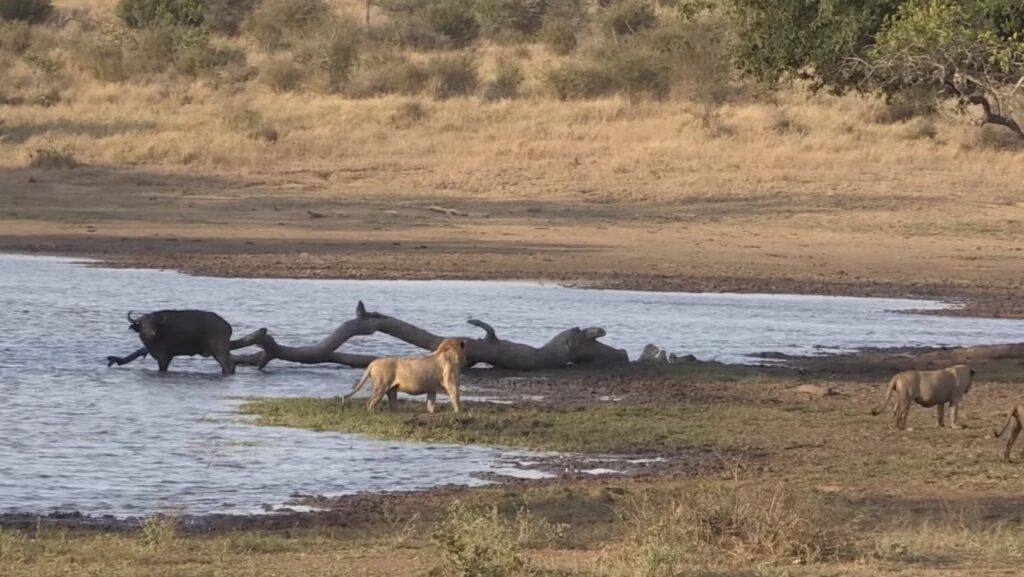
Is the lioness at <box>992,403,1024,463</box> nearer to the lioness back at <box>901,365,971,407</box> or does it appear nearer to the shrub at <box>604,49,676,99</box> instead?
the lioness back at <box>901,365,971,407</box>

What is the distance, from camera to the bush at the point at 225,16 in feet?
200

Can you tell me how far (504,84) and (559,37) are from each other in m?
10.8

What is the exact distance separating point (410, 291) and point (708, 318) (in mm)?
3906

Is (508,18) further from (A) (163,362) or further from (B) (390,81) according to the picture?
(A) (163,362)

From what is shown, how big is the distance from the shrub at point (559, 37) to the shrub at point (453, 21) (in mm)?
2986

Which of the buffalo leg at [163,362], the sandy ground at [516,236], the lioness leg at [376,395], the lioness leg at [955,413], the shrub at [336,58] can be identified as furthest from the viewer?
the shrub at [336,58]

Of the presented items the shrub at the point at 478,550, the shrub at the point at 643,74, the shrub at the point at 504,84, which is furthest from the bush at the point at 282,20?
the shrub at the point at 478,550

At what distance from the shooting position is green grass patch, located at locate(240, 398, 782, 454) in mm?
13078

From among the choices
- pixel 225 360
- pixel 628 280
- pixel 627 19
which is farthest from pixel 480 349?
pixel 627 19

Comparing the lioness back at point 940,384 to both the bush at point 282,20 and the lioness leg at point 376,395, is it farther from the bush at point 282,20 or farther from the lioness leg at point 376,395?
the bush at point 282,20

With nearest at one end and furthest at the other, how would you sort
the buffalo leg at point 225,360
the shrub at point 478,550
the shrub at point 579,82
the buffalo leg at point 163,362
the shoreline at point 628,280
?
the shrub at point 478,550, the buffalo leg at point 225,360, the buffalo leg at point 163,362, the shoreline at point 628,280, the shrub at point 579,82

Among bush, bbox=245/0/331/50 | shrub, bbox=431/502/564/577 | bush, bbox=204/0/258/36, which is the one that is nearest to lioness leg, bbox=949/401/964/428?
shrub, bbox=431/502/564/577

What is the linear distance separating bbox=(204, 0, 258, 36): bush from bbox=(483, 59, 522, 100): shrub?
60.5ft

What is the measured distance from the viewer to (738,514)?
8.63 metres
